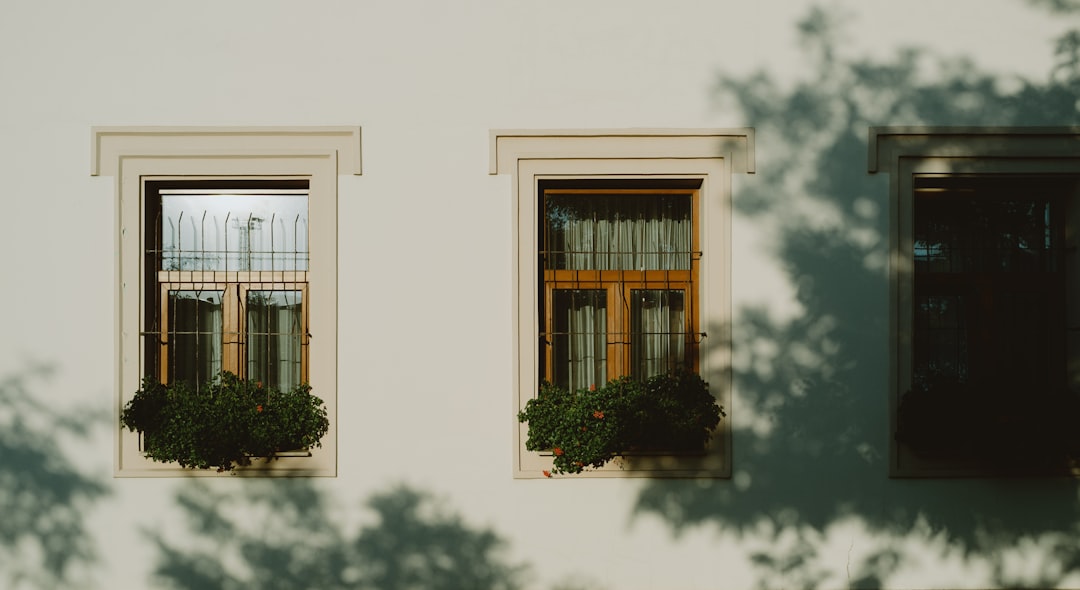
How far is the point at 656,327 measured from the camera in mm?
5367

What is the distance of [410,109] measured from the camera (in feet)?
16.7

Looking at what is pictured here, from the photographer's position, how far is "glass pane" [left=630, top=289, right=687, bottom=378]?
5.36 meters

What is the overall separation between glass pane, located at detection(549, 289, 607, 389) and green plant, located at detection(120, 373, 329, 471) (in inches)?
61.4

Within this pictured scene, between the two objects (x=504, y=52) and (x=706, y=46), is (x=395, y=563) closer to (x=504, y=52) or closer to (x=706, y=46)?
(x=504, y=52)

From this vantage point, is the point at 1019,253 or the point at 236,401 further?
the point at 1019,253

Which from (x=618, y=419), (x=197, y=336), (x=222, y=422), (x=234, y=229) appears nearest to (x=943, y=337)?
(x=618, y=419)

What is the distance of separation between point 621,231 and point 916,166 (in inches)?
75.3

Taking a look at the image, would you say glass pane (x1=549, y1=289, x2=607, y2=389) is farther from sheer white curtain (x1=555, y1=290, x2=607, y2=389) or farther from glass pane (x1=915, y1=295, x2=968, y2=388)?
glass pane (x1=915, y1=295, x2=968, y2=388)

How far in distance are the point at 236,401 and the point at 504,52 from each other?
2.70 metres

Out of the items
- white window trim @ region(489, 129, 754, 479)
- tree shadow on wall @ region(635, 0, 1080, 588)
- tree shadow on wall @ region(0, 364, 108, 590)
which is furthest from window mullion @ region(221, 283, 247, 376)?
tree shadow on wall @ region(635, 0, 1080, 588)

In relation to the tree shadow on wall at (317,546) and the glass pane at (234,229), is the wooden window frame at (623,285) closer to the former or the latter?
the tree shadow on wall at (317,546)

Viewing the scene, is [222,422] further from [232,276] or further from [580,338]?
[580,338]

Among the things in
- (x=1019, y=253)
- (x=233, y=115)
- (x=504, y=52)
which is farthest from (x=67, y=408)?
(x=1019, y=253)

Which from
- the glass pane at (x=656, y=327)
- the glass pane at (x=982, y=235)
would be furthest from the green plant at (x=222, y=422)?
the glass pane at (x=982, y=235)
